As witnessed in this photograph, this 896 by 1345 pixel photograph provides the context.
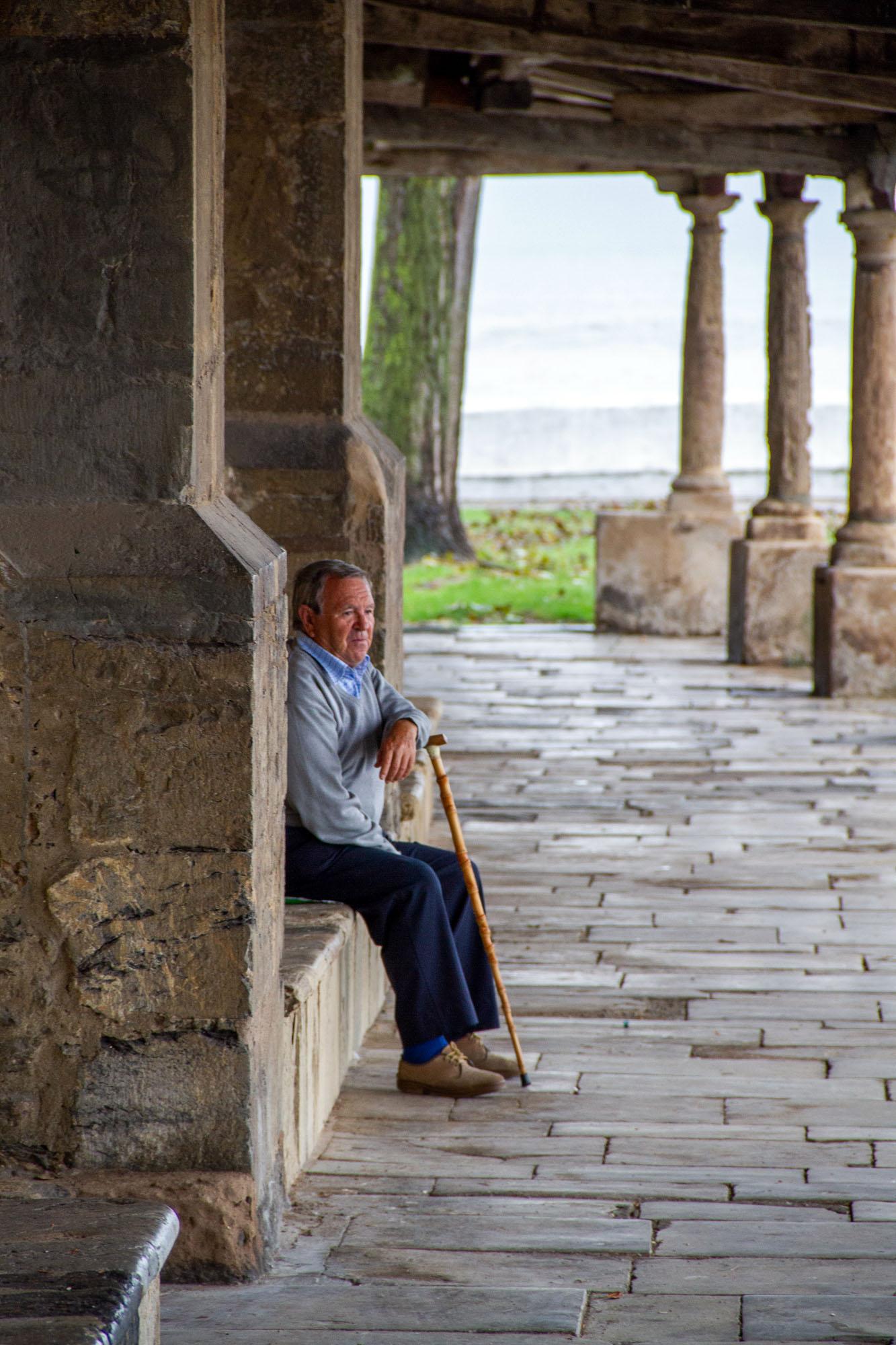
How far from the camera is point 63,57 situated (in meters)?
2.86

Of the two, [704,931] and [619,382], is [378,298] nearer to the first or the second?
[704,931]

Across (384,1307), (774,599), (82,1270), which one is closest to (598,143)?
(774,599)

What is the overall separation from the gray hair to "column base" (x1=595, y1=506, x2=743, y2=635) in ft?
28.7

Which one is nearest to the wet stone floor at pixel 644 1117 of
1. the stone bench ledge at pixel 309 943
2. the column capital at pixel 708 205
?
the stone bench ledge at pixel 309 943

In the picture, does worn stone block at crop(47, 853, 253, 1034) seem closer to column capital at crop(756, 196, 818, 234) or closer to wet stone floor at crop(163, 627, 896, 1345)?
wet stone floor at crop(163, 627, 896, 1345)

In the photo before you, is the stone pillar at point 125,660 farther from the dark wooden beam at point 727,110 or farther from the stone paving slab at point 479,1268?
the dark wooden beam at point 727,110

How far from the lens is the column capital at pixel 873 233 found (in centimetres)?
1033

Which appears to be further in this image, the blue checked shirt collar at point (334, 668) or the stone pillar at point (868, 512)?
the stone pillar at point (868, 512)

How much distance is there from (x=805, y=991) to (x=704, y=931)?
640 mm

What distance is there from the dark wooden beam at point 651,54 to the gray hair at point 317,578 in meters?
3.86

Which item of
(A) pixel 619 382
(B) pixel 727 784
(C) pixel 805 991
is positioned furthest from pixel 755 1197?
(A) pixel 619 382

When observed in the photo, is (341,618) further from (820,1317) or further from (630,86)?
(630,86)

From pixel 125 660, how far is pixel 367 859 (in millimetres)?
1248

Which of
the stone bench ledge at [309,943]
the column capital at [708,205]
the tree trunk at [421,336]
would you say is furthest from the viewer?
the tree trunk at [421,336]
